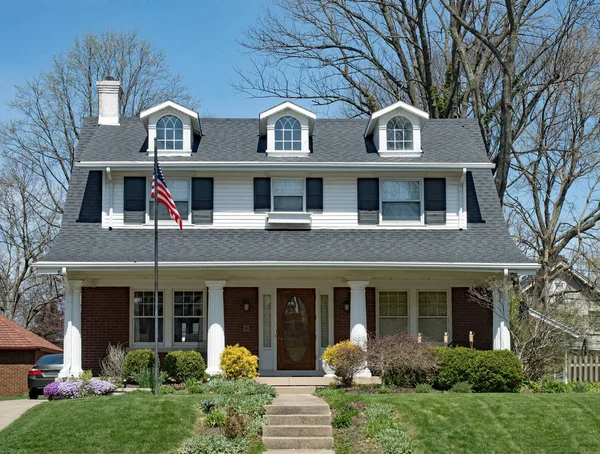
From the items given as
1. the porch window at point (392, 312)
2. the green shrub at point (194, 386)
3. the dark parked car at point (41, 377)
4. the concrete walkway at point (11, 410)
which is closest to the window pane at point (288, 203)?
the porch window at point (392, 312)

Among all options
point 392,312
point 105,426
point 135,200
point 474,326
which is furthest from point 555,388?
point 135,200

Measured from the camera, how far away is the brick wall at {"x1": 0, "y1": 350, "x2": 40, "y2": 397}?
3281cm

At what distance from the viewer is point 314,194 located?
981 inches

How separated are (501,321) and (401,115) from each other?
6.70 m

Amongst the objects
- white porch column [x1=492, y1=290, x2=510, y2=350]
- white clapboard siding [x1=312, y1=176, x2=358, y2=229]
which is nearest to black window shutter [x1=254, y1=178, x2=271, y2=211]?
white clapboard siding [x1=312, y1=176, x2=358, y2=229]

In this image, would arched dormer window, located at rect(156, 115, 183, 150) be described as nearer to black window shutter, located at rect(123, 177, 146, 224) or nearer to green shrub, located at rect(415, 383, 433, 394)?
black window shutter, located at rect(123, 177, 146, 224)

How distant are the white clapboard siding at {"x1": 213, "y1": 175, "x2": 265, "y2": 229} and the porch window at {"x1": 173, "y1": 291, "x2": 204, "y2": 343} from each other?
2108 mm

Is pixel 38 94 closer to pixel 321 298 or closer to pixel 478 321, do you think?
pixel 321 298

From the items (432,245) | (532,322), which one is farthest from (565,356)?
(432,245)

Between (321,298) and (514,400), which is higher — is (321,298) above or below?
above

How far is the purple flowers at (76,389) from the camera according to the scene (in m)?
20.0

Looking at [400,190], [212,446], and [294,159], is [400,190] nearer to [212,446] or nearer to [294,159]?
[294,159]

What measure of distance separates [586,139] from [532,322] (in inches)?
495

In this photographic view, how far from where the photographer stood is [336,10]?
36031 mm
